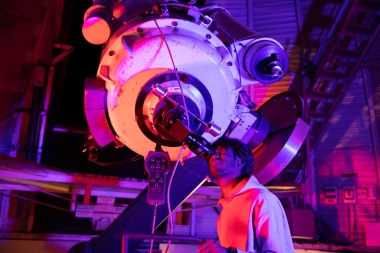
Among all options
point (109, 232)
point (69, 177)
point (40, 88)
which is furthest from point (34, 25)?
point (109, 232)

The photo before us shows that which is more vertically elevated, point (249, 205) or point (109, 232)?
point (249, 205)

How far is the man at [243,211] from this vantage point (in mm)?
1668

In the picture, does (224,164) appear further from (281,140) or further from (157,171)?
(281,140)

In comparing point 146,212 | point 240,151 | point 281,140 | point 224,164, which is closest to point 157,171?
point 224,164

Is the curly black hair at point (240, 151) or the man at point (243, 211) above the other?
the curly black hair at point (240, 151)

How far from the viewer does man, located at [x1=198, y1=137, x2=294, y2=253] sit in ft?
5.47

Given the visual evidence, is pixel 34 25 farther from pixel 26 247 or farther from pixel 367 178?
pixel 367 178

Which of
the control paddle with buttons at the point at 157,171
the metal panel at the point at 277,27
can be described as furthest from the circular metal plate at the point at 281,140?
the metal panel at the point at 277,27

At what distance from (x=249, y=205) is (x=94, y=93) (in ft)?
3.12

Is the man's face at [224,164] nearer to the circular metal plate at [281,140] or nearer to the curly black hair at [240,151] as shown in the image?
the curly black hair at [240,151]

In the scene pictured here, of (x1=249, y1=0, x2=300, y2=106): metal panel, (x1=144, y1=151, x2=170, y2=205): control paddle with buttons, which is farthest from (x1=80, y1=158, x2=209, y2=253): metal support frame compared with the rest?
(x1=249, y1=0, x2=300, y2=106): metal panel

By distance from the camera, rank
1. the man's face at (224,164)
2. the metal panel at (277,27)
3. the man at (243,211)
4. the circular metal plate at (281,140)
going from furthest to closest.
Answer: the metal panel at (277,27) < the circular metal plate at (281,140) < the man's face at (224,164) < the man at (243,211)

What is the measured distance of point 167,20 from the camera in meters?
1.88

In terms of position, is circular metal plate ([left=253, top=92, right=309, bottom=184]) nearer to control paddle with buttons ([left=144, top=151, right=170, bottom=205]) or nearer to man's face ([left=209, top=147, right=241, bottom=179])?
man's face ([left=209, top=147, right=241, bottom=179])
